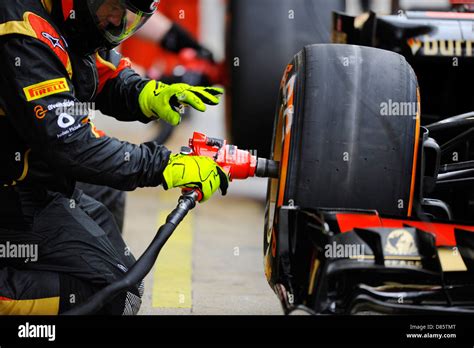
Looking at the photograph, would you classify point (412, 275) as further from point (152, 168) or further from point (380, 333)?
point (152, 168)

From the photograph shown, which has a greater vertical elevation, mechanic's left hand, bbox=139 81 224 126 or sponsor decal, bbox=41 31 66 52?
sponsor decal, bbox=41 31 66 52

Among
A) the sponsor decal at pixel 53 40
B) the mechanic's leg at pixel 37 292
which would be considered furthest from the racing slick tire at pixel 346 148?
the sponsor decal at pixel 53 40

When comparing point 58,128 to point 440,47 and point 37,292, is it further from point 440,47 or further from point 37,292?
point 440,47

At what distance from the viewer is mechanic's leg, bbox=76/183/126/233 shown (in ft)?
15.1

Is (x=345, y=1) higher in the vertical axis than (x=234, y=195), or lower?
higher

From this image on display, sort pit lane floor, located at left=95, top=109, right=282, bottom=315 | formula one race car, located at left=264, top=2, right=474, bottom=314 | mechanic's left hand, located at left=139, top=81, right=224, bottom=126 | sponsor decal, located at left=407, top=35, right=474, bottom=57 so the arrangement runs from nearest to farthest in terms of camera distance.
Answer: formula one race car, located at left=264, top=2, right=474, bottom=314 < mechanic's left hand, located at left=139, top=81, right=224, bottom=126 < sponsor decal, located at left=407, top=35, right=474, bottom=57 < pit lane floor, located at left=95, top=109, right=282, bottom=315

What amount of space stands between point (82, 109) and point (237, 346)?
36.4 inches

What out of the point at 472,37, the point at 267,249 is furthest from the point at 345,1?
the point at 267,249

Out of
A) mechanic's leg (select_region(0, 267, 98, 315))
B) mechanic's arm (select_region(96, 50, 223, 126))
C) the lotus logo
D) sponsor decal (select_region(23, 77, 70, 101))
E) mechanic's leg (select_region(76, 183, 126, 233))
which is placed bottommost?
mechanic's leg (select_region(76, 183, 126, 233))

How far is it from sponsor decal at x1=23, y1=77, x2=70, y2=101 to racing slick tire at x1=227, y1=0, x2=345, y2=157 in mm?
2668

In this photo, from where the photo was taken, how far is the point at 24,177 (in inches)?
134

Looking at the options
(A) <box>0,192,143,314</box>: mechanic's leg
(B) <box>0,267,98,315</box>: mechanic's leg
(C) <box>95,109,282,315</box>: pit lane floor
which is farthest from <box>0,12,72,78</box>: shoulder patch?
(C) <box>95,109,282,315</box>: pit lane floor

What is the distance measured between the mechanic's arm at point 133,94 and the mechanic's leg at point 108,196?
71 centimetres

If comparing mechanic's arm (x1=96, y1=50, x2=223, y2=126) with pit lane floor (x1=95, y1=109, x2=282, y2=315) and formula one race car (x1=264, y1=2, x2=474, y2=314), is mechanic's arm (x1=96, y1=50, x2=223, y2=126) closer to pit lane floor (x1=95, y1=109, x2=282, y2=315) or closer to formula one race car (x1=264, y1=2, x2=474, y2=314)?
formula one race car (x1=264, y1=2, x2=474, y2=314)
